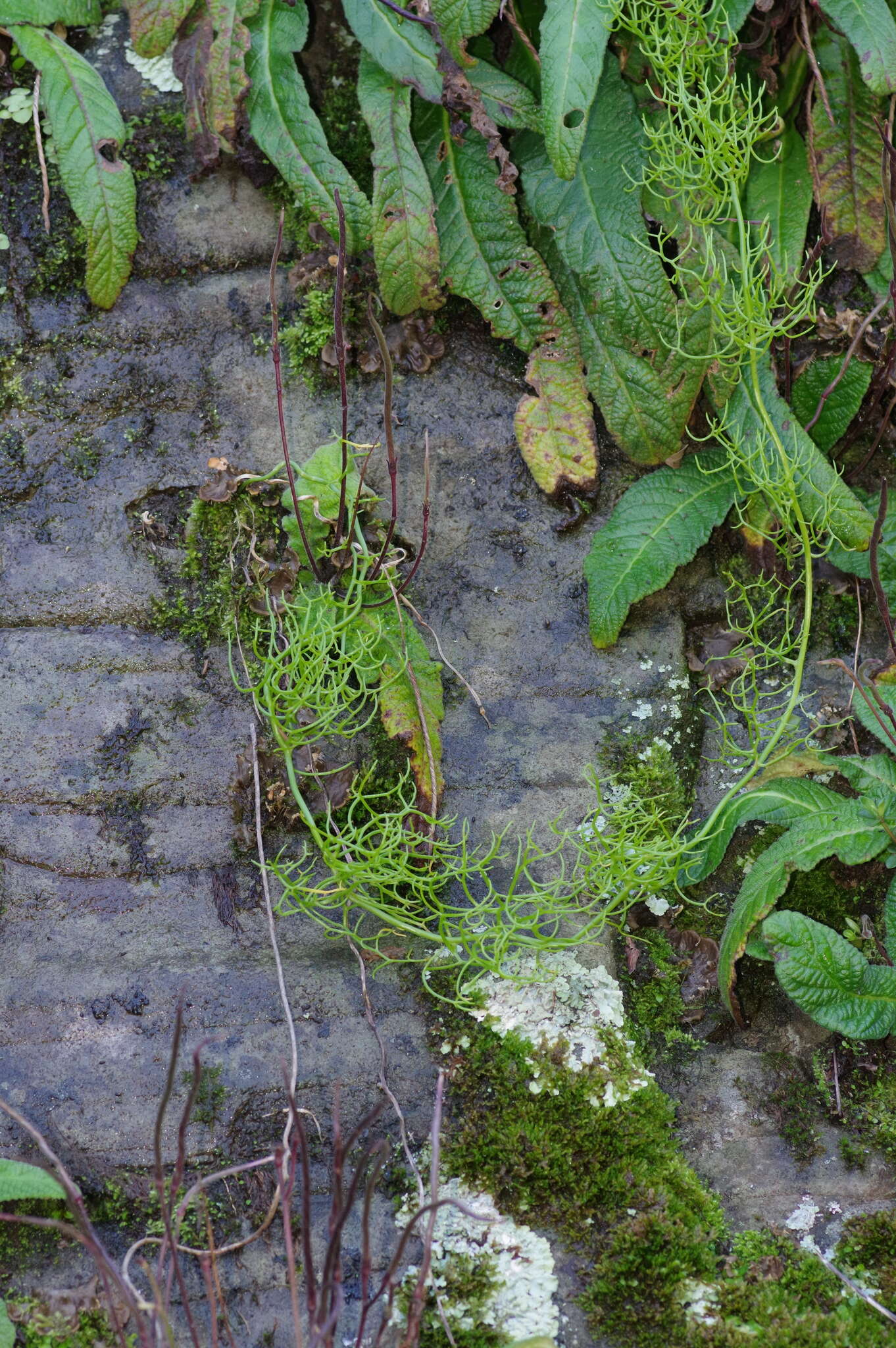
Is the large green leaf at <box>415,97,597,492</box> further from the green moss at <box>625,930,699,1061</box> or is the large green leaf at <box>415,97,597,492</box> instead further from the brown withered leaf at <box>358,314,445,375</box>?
the green moss at <box>625,930,699,1061</box>

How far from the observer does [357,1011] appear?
212cm

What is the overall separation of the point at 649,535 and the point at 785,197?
3.03 ft

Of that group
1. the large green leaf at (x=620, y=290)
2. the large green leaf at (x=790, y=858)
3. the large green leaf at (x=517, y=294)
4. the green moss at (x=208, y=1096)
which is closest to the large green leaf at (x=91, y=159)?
the large green leaf at (x=517, y=294)

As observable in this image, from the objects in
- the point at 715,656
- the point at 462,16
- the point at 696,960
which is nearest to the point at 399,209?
the point at 462,16

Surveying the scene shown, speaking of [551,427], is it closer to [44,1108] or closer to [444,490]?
[444,490]

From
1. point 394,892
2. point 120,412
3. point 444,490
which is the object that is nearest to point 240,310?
point 120,412

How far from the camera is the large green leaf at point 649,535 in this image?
7.59 feet

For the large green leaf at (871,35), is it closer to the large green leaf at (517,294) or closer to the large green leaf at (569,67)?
the large green leaf at (569,67)

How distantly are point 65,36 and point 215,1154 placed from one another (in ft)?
8.60

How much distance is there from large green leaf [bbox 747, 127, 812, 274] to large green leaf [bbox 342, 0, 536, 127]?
0.58 m

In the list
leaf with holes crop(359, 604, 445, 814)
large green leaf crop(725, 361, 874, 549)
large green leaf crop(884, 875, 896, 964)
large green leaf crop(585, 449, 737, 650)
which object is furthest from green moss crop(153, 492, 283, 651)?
large green leaf crop(884, 875, 896, 964)

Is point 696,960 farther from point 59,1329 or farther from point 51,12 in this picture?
point 51,12

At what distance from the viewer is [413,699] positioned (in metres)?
2.24

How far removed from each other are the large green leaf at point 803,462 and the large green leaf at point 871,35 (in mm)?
639
